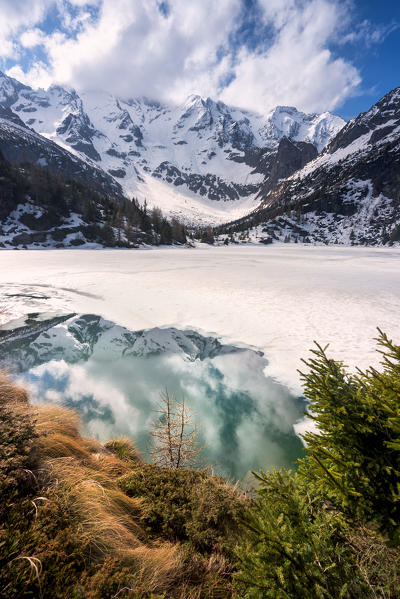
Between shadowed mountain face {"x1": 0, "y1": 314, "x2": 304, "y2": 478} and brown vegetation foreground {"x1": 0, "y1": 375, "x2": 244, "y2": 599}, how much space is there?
1579 millimetres

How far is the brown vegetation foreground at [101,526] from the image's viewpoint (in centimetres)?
183

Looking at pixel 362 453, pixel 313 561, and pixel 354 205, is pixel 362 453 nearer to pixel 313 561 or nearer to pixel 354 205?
pixel 313 561

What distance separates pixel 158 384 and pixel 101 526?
5.19m

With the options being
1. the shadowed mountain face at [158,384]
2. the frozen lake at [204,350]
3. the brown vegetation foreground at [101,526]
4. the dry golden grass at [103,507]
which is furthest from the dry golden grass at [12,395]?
the brown vegetation foreground at [101,526]

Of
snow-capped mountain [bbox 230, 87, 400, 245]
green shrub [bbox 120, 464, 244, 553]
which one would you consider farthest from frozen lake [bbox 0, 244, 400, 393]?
snow-capped mountain [bbox 230, 87, 400, 245]

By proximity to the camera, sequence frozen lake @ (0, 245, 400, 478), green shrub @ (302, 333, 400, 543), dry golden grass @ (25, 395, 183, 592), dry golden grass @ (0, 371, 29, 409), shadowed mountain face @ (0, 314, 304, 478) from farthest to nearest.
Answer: frozen lake @ (0, 245, 400, 478)
shadowed mountain face @ (0, 314, 304, 478)
dry golden grass @ (0, 371, 29, 409)
dry golden grass @ (25, 395, 183, 592)
green shrub @ (302, 333, 400, 543)

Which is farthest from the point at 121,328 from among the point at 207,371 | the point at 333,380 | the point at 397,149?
the point at 397,149

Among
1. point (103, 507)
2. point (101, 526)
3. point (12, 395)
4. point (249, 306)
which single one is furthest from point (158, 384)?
point (249, 306)

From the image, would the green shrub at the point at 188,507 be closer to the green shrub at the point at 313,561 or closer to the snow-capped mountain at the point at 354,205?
the green shrub at the point at 313,561

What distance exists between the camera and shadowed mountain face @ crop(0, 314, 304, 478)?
5738 millimetres

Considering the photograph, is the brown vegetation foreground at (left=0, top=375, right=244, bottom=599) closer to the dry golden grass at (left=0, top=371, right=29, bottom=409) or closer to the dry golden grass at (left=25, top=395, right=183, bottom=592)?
the dry golden grass at (left=25, top=395, right=183, bottom=592)

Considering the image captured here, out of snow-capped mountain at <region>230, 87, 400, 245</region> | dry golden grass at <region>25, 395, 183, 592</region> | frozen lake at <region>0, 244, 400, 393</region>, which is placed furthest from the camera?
snow-capped mountain at <region>230, 87, 400, 245</region>

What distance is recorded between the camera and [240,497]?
3744 mm

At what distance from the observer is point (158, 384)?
25.1 ft
